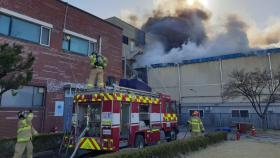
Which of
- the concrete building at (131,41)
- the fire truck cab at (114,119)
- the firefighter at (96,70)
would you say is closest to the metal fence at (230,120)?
the concrete building at (131,41)

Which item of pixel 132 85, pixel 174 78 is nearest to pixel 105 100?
pixel 132 85

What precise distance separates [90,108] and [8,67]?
10.8 feet

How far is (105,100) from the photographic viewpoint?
904cm

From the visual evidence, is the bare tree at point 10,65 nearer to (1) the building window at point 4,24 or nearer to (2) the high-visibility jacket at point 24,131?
(2) the high-visibility jacket at point 24,131

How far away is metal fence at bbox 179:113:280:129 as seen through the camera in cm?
2502

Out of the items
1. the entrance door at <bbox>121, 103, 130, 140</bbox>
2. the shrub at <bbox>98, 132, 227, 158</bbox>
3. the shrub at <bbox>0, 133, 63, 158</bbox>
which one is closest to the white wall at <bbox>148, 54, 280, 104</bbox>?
the shrub at <bbox>98, 132, 227, 158</bbox>

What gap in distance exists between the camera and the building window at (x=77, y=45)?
51.2ft

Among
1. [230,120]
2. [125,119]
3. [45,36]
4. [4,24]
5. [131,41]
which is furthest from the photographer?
[131,41]

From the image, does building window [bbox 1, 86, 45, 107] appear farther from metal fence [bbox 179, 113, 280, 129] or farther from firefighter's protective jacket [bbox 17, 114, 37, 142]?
metal fence [bbox 179, 113, 280, 129]

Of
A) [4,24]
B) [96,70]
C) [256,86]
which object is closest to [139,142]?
[96,70]

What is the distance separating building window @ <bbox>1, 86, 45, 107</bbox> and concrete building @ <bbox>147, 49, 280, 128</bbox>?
20.1m

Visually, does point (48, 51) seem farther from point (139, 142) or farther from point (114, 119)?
point (139, 142)

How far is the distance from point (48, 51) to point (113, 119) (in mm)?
7380

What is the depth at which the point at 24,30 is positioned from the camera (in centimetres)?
1321
